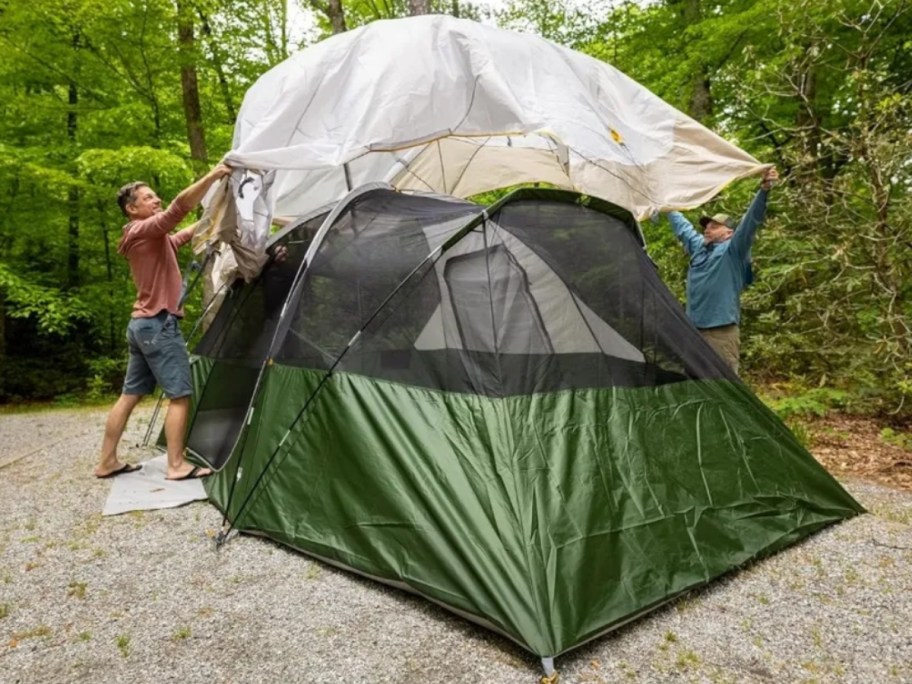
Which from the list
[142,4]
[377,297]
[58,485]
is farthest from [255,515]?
[142,4]

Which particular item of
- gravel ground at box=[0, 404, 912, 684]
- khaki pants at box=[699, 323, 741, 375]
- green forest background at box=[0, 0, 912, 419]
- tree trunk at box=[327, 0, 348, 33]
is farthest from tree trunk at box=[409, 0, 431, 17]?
gravel ground at box=[0, 404, 912, 684]

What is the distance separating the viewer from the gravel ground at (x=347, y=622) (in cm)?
193

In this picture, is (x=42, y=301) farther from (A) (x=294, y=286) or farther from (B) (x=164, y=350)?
(A) (x=294, y=286)

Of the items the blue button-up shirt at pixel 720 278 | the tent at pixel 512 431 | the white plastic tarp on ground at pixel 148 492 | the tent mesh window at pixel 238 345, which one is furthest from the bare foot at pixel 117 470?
the blue button-up shirt at pixel 720 278

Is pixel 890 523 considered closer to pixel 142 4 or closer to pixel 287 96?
pixel 287 96

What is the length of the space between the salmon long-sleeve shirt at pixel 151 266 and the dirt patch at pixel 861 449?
476 cm

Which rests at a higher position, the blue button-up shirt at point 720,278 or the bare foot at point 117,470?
the blue button-up shirt at point 720,278

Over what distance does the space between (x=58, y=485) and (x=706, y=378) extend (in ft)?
14.1

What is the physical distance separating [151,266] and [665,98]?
23.3 ft

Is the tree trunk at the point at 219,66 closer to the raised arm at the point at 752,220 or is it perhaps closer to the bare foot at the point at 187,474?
the bare foot at the point at 187,474

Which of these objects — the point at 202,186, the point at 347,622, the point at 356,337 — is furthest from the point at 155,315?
the point at 347,622

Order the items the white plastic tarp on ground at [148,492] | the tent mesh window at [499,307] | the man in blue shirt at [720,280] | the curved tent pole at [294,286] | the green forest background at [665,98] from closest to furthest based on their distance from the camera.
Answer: the tent mesh window at [499,307]
the curved tent pole at [294,286]
the white plastic tarp on ground at [148,492]
the man in blue shirt at [720,280]
the green forest background at [665,98]

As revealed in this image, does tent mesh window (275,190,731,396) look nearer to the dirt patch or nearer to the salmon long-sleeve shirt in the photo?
the salmon long-sleeve shirt

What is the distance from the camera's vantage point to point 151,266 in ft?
12.1
